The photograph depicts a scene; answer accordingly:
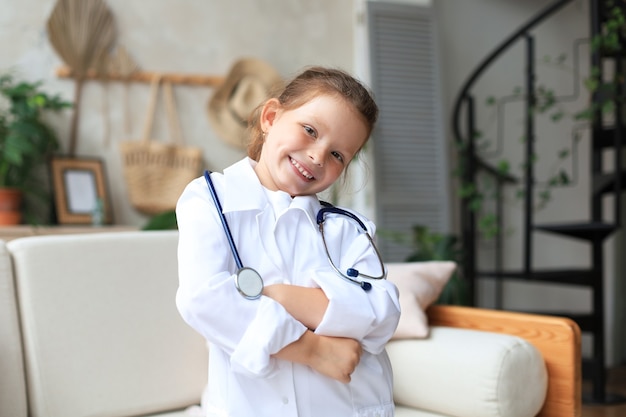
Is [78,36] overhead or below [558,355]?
overhead

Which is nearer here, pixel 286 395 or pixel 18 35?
pixel 286 395

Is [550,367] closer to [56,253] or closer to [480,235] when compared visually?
[56,253]

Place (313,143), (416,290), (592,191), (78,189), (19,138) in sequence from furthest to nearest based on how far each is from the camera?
(592,191) → (78,189) → (19,138) → (416,290) → (313,143)

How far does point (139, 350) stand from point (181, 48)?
2437 mm

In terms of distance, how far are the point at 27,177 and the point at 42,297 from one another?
6.22 feet

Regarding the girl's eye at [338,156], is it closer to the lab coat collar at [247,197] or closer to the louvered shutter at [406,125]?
the lab coat collar at [247,197]

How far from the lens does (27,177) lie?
3.50 meters

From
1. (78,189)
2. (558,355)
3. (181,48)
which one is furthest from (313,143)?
(181,48)

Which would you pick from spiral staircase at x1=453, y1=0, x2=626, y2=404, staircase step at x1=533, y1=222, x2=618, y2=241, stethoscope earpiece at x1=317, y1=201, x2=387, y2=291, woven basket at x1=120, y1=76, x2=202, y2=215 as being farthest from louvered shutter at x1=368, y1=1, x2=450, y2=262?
stethoscope earpiece at x1=317, y1=201, x2=387, y2=291

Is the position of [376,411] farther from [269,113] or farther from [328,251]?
[269,113]

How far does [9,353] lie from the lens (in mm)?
1710

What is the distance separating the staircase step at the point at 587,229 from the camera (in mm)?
3688

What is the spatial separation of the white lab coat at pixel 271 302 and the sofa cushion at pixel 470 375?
0.66 metres

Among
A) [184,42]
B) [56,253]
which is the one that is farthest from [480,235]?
[56,253]
